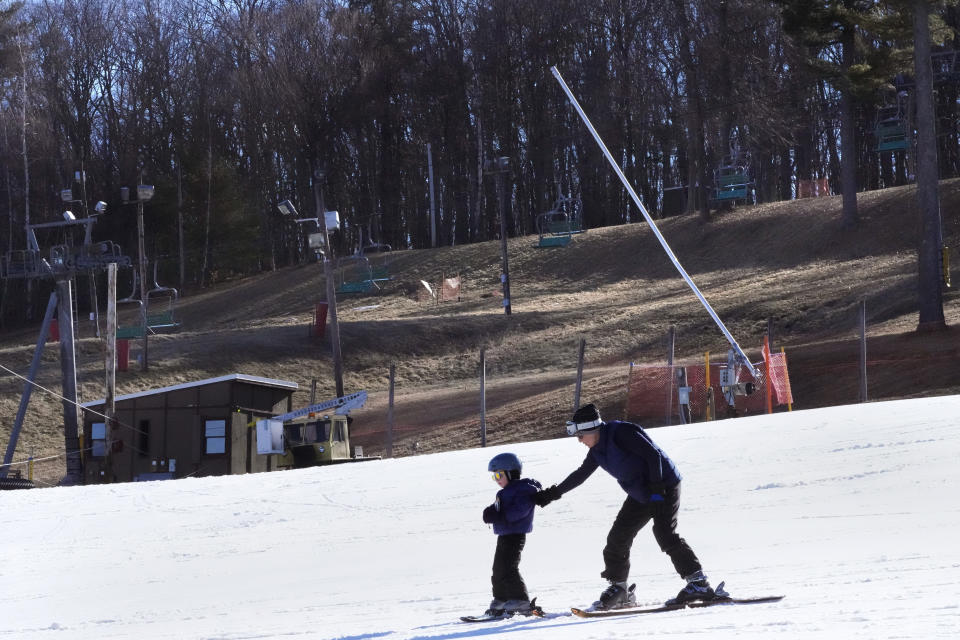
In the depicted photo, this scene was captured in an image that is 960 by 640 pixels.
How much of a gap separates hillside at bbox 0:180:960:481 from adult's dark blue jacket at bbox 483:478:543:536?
18.1 m

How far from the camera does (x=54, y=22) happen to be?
249 ft

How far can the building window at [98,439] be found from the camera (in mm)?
29734

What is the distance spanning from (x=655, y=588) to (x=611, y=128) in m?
59.0

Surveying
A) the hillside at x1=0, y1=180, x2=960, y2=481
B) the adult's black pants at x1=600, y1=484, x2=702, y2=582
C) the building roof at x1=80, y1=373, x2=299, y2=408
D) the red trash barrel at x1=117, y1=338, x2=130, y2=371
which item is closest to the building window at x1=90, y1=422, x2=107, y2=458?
the building roof at x1=80, y1=373, x2=299, y2=408

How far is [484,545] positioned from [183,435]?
18.5 metres

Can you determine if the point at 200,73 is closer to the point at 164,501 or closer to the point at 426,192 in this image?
the point at 426,192

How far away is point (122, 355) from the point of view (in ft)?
140

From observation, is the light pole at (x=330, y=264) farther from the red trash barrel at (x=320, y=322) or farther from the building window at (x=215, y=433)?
the red trash barrel at (x=320, y=322)

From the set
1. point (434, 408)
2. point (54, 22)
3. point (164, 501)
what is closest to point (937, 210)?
point (434, 408)

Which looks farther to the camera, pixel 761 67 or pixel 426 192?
pixel 426 192

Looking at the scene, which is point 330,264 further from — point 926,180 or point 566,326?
point 926,180

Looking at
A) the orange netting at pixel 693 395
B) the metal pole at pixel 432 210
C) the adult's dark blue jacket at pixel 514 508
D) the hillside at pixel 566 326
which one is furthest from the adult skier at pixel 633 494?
the metal pole at pixel 432 210

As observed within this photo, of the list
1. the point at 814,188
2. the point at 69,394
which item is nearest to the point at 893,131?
the point at 814,188

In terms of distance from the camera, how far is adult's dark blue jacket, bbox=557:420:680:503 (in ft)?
27.2
